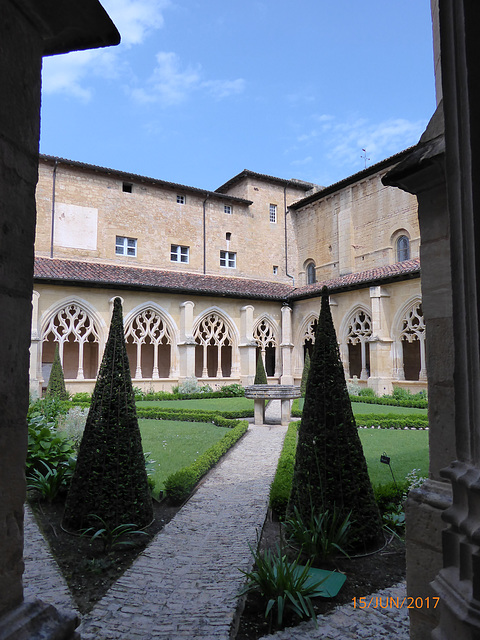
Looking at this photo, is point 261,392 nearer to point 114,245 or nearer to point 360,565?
point 360,565

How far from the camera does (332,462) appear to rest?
3.48m

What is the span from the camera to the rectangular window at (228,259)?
21.4m

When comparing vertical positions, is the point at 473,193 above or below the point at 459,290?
above

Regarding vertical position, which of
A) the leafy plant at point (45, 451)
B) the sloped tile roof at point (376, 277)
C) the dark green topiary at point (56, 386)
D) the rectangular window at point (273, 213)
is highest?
the rectangular window at point (273, 213)

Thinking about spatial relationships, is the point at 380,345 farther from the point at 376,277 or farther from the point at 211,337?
the point at 211,337

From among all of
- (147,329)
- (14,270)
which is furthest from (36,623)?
(147,329)

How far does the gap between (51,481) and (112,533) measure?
4.85 feet

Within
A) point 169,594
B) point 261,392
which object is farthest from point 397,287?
point 169,594

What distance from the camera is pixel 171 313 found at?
17047mm

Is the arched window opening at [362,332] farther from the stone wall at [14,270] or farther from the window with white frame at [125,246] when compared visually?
the stone wall at [14,270]

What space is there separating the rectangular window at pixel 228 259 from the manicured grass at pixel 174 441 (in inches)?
483

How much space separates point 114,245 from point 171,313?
166 inches

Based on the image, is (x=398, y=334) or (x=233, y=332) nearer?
(x=398, y=334)

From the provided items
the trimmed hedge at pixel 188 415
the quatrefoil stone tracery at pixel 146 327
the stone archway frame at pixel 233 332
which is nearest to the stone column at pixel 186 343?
the quatrefoil stone tracery at pixel 146 327
